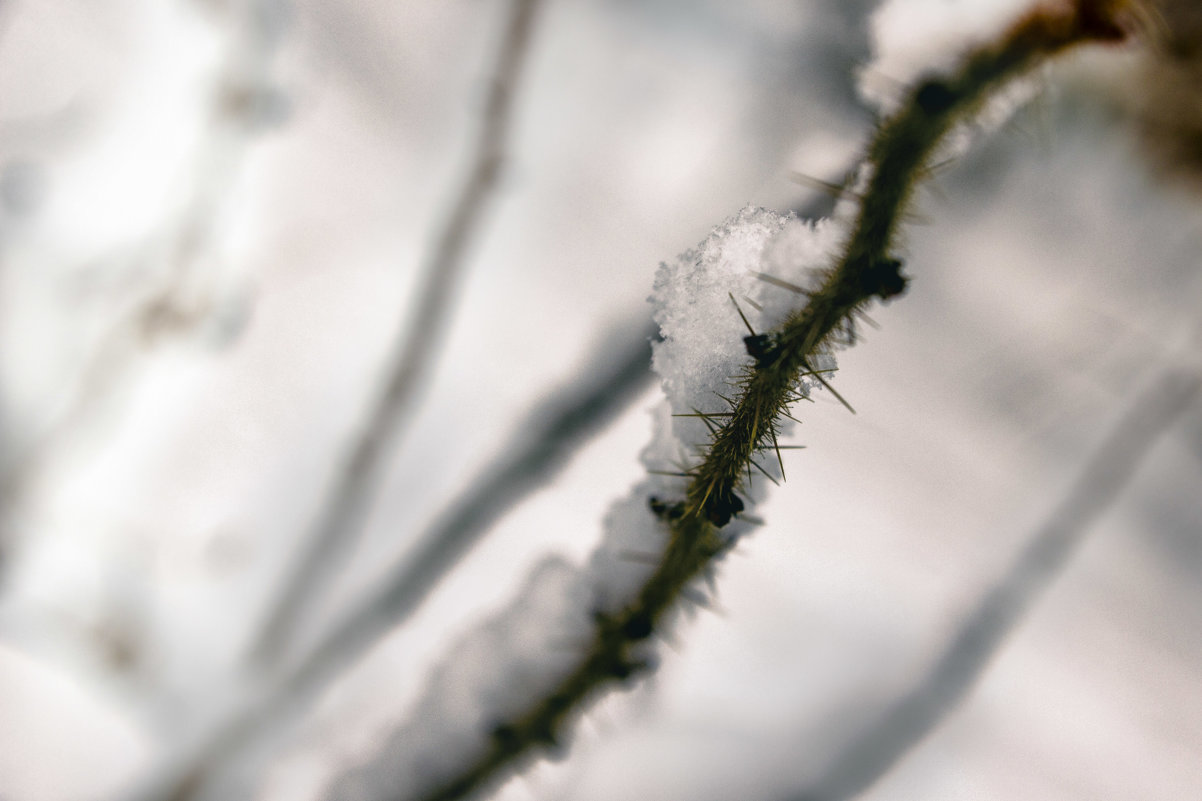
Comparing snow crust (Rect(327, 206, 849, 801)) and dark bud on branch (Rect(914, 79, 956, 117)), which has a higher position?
snow crust (Rect(327, 206, 849, 801))

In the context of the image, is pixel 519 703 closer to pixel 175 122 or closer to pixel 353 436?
pixel 353 436

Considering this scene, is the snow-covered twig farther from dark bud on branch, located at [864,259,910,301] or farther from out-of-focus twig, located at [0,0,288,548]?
out-of-focus twig, located at [0,0,288,548]

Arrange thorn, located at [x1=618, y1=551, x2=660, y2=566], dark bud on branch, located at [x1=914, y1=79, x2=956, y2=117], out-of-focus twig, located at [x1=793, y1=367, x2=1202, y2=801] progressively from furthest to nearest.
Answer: out-of-focus twig, located at [x1=793, y1=367, x2=1202, y2=801], thorn, located at [x1=618, y1=551, x2=660, y2=566], dark bud on branch, located at [x1=914, y1=79, x2=956, y2=117]

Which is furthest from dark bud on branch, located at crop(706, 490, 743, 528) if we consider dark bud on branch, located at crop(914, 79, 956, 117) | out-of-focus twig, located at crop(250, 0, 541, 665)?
out-of-focus twig, located at crop(250, 0, 541, 665)

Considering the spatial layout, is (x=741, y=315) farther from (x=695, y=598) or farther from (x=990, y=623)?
(x=990, y=623)

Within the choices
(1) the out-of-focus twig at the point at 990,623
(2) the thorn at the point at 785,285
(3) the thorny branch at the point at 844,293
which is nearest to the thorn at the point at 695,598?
(3) the thorny branch at the point at 844,293

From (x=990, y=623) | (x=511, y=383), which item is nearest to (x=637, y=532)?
(x=511, y=383)

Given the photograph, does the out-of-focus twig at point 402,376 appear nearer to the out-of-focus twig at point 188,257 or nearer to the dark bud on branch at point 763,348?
the out-of-focus twig at point 188,257
